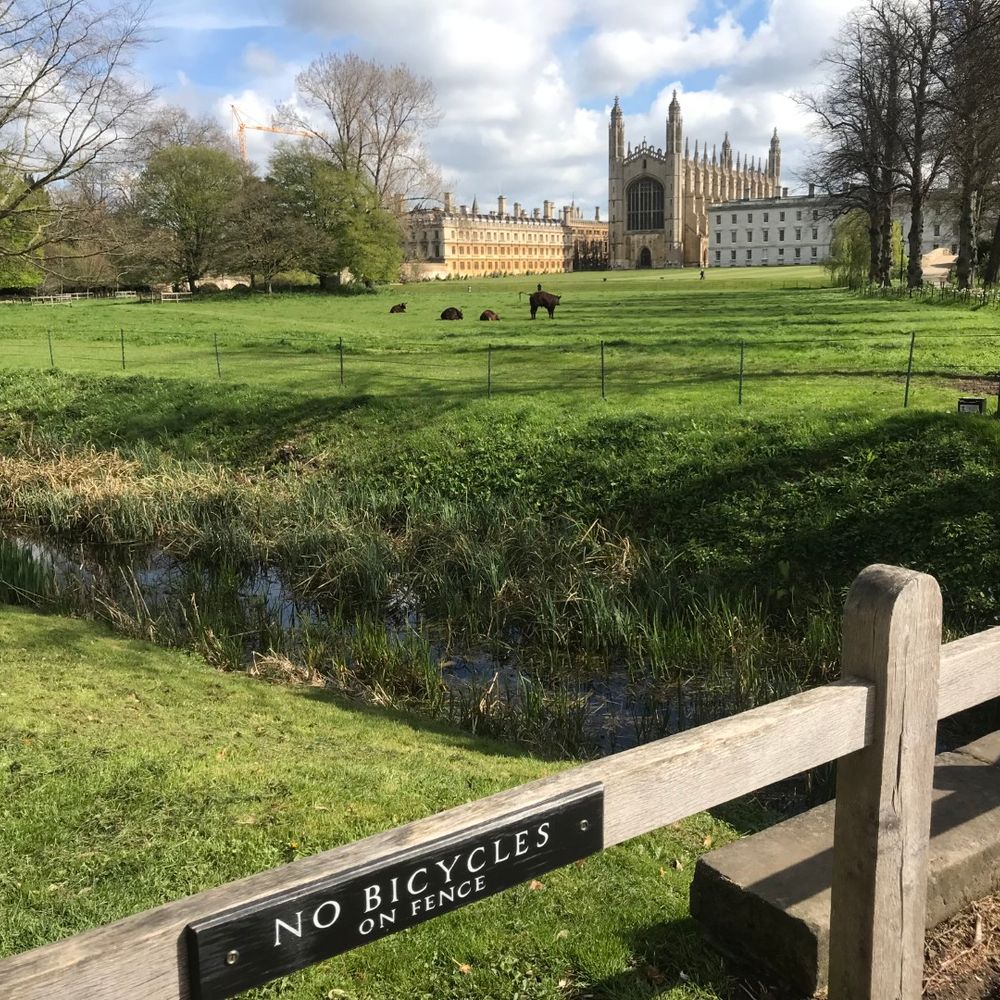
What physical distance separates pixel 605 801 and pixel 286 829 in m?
2.99

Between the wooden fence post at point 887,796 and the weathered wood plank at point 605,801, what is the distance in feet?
0.31

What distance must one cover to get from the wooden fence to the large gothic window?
5629 inches

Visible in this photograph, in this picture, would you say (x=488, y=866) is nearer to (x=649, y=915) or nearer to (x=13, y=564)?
(x=649, y=915)

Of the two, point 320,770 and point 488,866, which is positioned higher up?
point 488,866

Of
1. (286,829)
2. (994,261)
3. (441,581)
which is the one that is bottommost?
(441,581)

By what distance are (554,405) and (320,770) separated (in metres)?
10.7

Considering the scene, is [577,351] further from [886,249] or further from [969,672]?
[886,249]

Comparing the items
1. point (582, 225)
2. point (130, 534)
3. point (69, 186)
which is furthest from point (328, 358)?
point (582, 225)

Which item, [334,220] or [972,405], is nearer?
[972,405]

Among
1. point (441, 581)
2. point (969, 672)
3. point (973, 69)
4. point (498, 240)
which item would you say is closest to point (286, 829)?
point (969, 672)

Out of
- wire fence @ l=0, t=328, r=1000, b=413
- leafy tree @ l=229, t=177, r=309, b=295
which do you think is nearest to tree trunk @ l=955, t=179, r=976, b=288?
wire fence @ l=0, t=328, r=1000, b=413

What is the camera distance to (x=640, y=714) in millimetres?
8430

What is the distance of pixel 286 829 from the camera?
4887mm

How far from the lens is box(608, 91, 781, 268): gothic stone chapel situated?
135875mm
